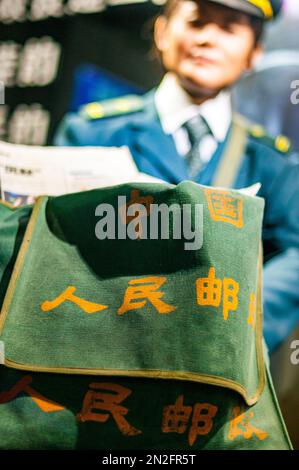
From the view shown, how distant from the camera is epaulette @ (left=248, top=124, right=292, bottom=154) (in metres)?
0.97

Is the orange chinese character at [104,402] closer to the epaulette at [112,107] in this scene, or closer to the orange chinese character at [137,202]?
the orange chinese character at [137,202]

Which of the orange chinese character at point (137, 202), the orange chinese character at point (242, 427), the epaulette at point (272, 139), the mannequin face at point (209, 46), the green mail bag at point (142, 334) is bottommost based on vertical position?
the orange chinese character at point (242, 427)

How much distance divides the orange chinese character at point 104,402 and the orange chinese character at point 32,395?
0.03m

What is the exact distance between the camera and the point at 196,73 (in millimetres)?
978

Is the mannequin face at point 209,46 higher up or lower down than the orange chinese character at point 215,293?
higher up

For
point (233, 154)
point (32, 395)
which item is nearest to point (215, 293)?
point (32, 395)

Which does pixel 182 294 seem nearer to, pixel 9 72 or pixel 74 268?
pixel 74 268

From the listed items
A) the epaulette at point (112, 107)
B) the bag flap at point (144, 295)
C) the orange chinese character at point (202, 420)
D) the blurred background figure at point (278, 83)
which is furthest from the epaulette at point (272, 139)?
the orange chinese character at point (202, 420)

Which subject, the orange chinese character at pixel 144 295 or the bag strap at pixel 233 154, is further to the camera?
the bag strap at pixel 233 154

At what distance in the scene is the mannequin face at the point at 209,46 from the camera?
3.16 feet

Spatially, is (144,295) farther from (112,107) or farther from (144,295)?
(112,107)
